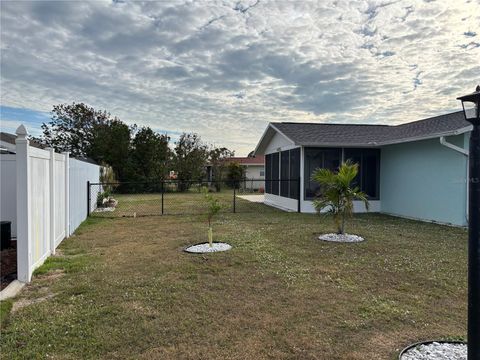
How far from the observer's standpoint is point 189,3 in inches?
319

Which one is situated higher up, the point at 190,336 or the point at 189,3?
the point at 189,3

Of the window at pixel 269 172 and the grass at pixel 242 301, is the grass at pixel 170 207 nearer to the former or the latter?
the window at pixel 269 172

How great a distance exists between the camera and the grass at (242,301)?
294 cm

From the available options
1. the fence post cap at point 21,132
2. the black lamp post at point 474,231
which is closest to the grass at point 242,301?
the black lamp post at point 474,231

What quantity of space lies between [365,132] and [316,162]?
10.6 feet

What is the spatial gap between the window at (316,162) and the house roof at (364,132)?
19.5 inches

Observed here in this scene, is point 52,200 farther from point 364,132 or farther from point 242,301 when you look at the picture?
point 364,132

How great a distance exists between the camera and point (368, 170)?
13.3 metres

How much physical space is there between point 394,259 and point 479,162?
4104mm

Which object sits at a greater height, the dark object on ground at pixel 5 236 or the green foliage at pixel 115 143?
the green foliage at pixel 115 143

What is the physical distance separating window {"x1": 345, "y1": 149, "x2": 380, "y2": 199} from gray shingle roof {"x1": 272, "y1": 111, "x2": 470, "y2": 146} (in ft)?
1.75

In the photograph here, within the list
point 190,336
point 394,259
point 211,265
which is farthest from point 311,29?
point 190,336

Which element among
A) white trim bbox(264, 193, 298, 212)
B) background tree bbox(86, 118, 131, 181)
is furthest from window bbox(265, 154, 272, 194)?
background tree bbox(86, 118, 131, 181)

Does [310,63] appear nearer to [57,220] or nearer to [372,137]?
[372,137]
